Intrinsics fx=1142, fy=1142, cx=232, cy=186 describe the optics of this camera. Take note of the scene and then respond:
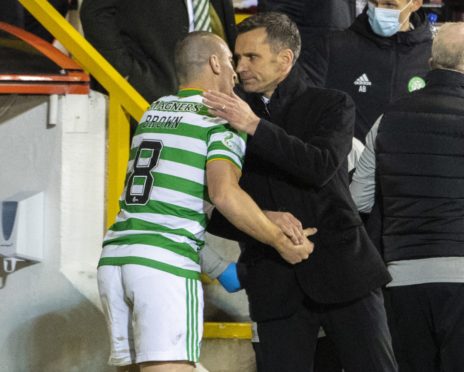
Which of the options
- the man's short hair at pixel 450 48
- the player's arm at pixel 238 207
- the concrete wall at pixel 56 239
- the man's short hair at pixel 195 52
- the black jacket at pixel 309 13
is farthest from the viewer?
the black jacket at pixel 309 13

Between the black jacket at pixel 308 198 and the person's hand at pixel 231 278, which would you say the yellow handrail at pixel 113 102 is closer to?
the person's hand at pixel 231 278

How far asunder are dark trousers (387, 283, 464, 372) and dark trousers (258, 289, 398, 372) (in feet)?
0.79

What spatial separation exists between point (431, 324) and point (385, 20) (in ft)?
6.21

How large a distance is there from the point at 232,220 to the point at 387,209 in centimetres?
86

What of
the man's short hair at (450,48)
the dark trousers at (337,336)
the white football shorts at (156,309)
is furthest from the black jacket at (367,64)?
the white football shorts at (156,309)

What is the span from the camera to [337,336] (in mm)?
4473

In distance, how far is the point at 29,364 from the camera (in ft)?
18.4

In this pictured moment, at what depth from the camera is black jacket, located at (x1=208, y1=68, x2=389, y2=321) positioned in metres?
4.40

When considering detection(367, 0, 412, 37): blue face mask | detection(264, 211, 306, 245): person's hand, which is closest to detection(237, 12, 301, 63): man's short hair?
detection(264, 211, 306, 245): person's hand

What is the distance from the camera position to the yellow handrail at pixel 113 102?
5.68m

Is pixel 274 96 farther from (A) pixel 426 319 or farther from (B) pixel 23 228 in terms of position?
(B) pixel 23 228

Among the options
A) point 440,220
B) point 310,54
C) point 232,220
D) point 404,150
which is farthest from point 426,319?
point 310,54

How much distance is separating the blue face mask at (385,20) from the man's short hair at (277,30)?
1.27 m

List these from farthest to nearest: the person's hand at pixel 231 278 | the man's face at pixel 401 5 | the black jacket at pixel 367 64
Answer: the man's face at pixel 401 5
the black jacket at pixel 367 64
the person's hand at pixel 231 278
